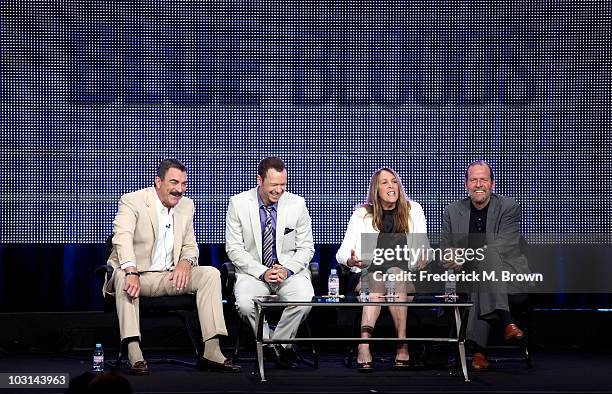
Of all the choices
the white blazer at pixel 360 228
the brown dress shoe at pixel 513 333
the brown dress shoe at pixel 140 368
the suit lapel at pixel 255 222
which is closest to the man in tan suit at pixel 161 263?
the brown dress shoe at pixel 140 368

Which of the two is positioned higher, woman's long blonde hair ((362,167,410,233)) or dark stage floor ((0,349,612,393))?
woman's long blonde hair ((362,167,410,233))

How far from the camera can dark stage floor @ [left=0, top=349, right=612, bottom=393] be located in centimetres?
469

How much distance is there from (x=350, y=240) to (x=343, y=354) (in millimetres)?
1025

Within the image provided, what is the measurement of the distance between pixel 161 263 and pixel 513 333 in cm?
199

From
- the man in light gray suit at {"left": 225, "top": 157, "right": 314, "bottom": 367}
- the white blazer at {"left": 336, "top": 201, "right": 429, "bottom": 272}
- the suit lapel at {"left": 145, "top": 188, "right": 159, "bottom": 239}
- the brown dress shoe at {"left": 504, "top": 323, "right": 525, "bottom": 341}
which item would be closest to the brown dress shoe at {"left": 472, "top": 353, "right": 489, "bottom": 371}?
the brown dress shoe at {"left": 504, "top": 323, "right": 525, "bottom": 341}

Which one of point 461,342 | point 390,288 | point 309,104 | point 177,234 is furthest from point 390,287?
point 309,104

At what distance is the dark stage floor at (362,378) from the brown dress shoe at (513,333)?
0.19m

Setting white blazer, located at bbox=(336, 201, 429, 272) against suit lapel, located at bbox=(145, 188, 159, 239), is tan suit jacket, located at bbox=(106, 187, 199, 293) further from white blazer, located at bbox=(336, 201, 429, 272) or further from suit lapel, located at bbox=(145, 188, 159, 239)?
white blazer, located at bbox=(336, 201, 429, 272)

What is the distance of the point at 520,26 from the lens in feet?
22.3

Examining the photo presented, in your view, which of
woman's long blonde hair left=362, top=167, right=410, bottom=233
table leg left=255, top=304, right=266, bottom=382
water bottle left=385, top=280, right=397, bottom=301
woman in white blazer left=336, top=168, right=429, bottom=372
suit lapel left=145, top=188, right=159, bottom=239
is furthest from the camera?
woman's long blonde hair left=362, top=167, right=410, bottom=233

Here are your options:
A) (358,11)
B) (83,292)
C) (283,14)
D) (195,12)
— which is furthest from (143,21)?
(83,292)

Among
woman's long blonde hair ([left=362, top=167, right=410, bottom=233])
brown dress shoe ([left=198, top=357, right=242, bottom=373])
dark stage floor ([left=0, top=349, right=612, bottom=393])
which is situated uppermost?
woman's long blonde hair ([left=362, top=167, right=410, bottom=233])

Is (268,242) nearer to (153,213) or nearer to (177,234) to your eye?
A: (177,234)

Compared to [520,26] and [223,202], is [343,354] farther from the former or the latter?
[520,26]
